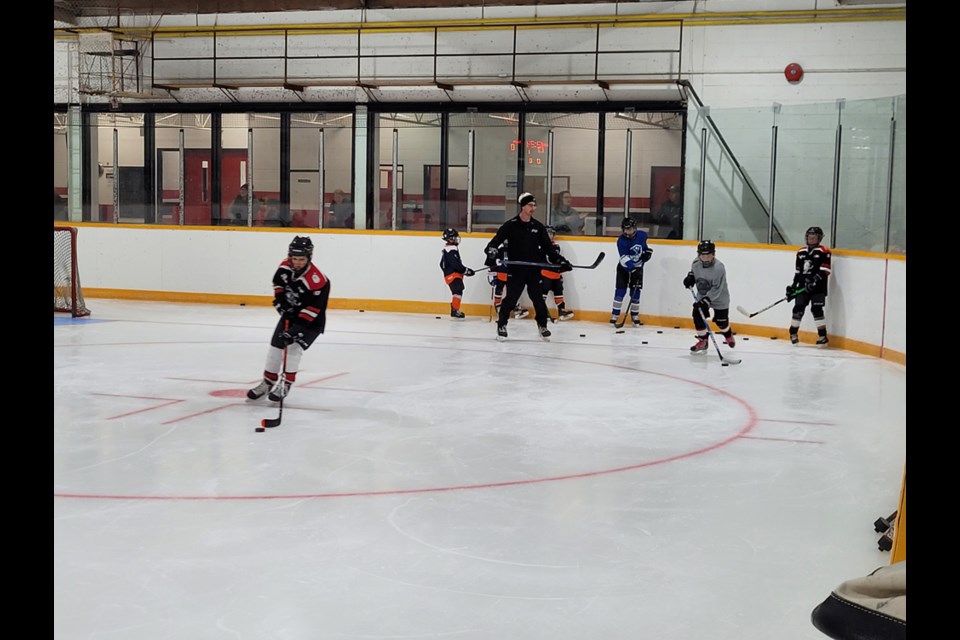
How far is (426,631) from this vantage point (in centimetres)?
279

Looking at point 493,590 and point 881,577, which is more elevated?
point 881,577

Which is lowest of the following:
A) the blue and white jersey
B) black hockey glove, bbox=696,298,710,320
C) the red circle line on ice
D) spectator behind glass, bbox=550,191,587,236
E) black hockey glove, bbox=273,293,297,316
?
the red circle line on ice

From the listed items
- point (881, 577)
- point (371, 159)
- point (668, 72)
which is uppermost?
point (668, 72)

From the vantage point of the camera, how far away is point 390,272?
534 inches

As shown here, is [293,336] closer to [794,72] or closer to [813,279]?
[813,279]

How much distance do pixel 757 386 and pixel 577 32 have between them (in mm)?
7585

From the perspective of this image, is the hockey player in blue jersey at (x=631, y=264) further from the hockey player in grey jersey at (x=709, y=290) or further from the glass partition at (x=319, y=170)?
the glass partition at (x=319, y=170)

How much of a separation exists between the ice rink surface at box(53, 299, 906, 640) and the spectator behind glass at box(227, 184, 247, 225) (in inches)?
245

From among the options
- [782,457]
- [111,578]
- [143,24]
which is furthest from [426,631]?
[143,24]

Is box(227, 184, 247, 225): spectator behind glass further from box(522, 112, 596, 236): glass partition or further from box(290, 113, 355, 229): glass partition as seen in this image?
box(522, 112, 596, 236): glass partition

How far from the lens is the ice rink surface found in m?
2.97

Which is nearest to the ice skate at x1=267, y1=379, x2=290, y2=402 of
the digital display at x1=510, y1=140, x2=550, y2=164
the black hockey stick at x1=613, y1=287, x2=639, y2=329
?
the black hockey stick at x1=613, y1=287, x2=639, y2=329

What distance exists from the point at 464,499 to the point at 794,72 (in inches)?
411

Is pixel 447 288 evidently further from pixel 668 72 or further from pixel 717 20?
pixel 717 20
